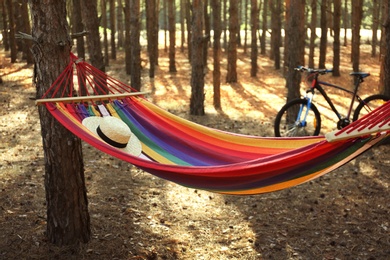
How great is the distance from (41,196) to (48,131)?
138 centimetres

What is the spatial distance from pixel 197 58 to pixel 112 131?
511cm

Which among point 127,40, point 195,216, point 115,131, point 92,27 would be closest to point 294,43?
point 92,27

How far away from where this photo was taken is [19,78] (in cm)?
1253

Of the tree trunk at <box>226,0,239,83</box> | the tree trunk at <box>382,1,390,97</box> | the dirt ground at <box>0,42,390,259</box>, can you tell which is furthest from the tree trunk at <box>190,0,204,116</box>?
the tree trunk at <box>382,1,390,97</box>

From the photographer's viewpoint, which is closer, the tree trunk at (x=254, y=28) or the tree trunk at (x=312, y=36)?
the tree trunk at (x=254, y=28)

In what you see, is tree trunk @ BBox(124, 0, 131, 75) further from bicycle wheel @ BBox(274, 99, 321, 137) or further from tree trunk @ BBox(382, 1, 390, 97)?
tree trunk @ BBox(382, 1, 390, 97)

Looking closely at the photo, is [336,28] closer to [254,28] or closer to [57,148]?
[254,28]

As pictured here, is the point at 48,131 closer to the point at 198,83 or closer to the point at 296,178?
the point at 296,178

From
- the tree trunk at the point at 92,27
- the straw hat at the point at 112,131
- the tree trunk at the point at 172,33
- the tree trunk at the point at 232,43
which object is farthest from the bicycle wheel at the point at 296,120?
the tree trunk at the point at 172,33

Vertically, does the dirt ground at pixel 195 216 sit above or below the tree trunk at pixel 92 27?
below

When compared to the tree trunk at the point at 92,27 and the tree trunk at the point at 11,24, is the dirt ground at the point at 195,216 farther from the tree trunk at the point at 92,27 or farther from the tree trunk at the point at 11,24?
the tree trunk at the point at 11,24

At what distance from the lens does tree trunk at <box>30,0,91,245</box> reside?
3.30 metres

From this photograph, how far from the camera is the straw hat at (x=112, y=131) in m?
3.47

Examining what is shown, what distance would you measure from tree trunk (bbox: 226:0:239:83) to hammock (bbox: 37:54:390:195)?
7.83 metres
